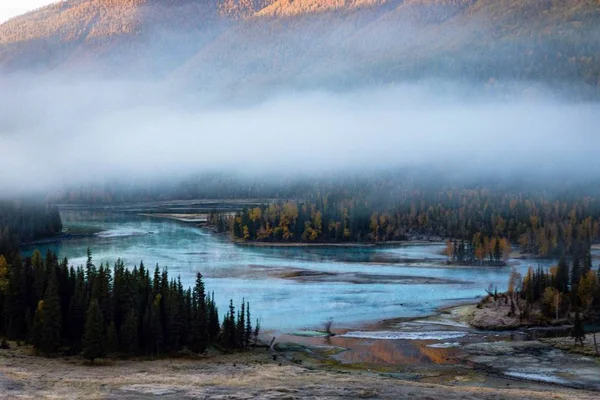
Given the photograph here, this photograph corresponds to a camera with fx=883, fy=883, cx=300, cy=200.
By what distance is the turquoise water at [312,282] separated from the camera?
10981 centimetres

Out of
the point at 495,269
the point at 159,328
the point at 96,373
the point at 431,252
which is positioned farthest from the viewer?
the point at 431,252

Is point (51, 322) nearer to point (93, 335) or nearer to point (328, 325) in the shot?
point (93, 335)

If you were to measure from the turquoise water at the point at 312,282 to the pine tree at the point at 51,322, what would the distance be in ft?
88.4

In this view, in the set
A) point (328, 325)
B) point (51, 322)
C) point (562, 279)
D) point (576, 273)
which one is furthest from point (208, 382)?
point (576, 273)

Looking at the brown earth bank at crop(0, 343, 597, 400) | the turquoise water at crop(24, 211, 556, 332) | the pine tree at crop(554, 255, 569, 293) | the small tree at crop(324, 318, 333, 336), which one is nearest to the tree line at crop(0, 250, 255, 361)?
the brown earth bank at crop(0, 343, 597, 400)

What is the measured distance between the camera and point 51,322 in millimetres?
74938

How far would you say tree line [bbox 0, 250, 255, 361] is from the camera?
74812mm

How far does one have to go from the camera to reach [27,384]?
190 feet

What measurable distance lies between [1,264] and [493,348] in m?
51.1

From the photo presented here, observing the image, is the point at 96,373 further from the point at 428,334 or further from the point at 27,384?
the point at 428,334

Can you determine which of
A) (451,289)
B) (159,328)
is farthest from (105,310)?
(451,289)

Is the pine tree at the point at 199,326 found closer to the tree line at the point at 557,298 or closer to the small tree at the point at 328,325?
the small tree at the point at 328,325

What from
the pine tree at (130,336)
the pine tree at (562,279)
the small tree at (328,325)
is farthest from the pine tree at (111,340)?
the pine tree at (562,279)

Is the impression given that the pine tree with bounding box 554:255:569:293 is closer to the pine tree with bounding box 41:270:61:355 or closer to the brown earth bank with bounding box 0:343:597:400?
the brown earth bank with bounding box 0:343:597:400
